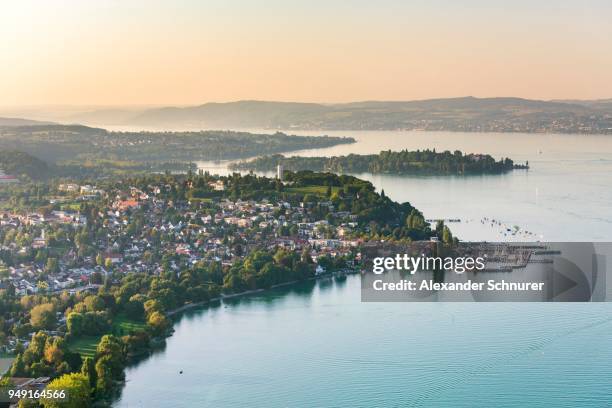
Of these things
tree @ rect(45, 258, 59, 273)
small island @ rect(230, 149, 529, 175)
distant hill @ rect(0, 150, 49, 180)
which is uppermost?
distant hill @ rect(0, 150, 49, 180)

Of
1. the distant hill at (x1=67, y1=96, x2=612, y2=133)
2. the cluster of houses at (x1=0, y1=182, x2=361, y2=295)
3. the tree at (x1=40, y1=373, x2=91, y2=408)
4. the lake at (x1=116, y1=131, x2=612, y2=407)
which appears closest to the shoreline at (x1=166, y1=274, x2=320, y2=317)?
the lake at (x1=116, y1=131, x2=612, y2=407)

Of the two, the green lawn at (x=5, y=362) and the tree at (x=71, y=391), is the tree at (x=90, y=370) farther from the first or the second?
the green lawn at (x=5, y=362)

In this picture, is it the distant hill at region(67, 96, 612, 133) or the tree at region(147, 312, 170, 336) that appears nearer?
the tree at region(147, 312, 170, 336)

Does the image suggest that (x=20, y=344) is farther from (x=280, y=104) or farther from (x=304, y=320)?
(x=280, y=104)

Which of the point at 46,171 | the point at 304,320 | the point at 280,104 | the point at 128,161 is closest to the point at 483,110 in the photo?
the point at 280,104

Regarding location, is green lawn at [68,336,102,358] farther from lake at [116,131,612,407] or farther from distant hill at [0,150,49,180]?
distant hill at [0,150,49,180]

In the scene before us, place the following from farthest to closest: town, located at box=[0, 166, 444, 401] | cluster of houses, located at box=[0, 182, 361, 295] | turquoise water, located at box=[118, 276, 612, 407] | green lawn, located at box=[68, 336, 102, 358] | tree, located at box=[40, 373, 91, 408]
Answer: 1. cluster of houses, located at box=[0, 182, 361, 295]
2. town, located at box=[0, 166, 444, 401]
3. green lawn, located at box=[68, 336, 102, 358]
4. turquoise water, located at box=[118, 276, 612, 407]
5. tree, located at box=[40, 373, 91, 408]
